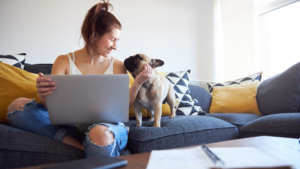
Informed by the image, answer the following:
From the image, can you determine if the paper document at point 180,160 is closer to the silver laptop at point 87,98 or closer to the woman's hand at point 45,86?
the silver laptop at point 87,98

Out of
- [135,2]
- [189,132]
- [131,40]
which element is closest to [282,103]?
[189,132]

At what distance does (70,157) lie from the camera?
982 millimetres

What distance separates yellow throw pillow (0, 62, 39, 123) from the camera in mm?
1285

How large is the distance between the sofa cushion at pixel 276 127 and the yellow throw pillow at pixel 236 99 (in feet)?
1.87

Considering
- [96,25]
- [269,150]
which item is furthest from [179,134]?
[96,25]

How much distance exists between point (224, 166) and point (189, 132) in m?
0.83

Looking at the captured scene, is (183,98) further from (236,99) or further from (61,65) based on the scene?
(61,65)

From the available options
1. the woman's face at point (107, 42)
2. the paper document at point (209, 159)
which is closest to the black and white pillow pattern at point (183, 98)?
the woman's face at point (107, 42)

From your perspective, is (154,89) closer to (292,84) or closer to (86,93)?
(86,93)

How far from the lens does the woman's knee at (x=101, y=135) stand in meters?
0.88

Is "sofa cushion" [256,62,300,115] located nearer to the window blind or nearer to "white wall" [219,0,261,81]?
"white wall" [219,0,261,81]

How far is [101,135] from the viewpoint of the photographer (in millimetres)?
891

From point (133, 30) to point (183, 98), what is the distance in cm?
104

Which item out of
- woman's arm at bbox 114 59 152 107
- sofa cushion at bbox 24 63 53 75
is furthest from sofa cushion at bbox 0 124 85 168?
sofa cushion at bbox 24 63 53 75
